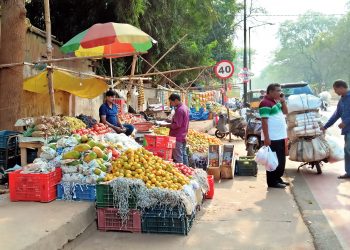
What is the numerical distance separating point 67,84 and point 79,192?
5.59 meters

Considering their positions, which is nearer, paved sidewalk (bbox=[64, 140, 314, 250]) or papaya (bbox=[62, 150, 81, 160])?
paved sidewalk (bbox=[64, 140, 314, 250])

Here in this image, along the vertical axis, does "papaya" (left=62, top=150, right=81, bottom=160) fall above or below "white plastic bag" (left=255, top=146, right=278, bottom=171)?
above

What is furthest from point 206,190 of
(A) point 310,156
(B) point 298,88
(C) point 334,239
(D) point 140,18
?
(B) point 298,88

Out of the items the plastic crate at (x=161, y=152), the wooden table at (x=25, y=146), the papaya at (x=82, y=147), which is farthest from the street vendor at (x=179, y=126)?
the wooden table at (x=25, y=146)

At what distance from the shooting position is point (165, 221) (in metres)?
5.16

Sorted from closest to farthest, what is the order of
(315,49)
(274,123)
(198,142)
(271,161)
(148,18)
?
(271,161)
(274,123)
(198,142)
(148,18)
(315,49)

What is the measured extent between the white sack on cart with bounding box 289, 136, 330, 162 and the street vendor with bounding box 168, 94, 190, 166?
8.21 ft

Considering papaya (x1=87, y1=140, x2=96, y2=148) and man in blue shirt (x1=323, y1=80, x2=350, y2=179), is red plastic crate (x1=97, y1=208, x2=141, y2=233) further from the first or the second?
man in blue shirt (x1=323, y1=80, x2=350, y2=179)

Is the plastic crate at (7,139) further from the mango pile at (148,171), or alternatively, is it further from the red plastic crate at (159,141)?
the mango pile at (148,171)

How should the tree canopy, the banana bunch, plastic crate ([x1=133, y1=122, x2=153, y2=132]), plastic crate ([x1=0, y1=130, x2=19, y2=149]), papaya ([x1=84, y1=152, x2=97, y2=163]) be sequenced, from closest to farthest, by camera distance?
papaya ([x1=84, y1=152, x2=97, y2=163])
plastic crate ([x1=0, y1=130, x2=19, y2=149])
the banana bunch
plastic crate ([x1=133, y1=122, x2=153, y2=132])
the tree canopy

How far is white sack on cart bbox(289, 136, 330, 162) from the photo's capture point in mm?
8625

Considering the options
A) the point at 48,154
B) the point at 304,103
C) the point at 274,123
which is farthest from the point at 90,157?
the point at 304,103

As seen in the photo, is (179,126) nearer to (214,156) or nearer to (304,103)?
(214,156)

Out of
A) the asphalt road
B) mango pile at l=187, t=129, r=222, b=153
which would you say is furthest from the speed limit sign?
the asphalt road
